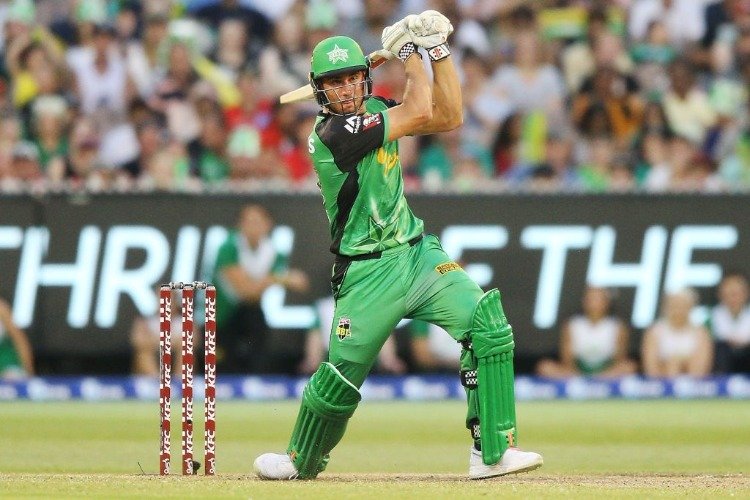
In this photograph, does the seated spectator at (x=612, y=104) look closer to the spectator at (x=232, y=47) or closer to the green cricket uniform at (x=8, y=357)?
the spectator at (x=232, y=47)

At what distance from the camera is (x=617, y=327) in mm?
12820

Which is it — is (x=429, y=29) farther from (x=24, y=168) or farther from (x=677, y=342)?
(x=24, y=168)

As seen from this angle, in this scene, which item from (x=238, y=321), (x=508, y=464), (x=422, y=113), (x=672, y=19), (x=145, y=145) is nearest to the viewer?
(x=508, y=464)

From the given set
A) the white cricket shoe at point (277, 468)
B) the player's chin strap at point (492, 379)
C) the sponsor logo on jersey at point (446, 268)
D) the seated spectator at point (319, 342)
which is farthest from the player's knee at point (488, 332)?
the seated spectator at point (319, 342)

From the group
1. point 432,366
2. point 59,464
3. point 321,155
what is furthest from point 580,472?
point 432,366

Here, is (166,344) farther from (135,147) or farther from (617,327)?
(135,147)

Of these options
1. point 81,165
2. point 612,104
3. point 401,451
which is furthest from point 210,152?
point 401,451

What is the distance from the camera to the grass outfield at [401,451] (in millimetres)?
6859

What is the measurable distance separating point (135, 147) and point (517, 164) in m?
3.59

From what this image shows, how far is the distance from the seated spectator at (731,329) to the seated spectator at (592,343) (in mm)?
729

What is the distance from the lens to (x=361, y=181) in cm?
729

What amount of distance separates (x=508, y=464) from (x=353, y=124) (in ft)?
5.69

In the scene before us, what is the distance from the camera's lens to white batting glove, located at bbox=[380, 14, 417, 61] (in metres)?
7.32

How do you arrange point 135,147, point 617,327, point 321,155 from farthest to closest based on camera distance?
point 135,147, point 617,327, point 321,155
